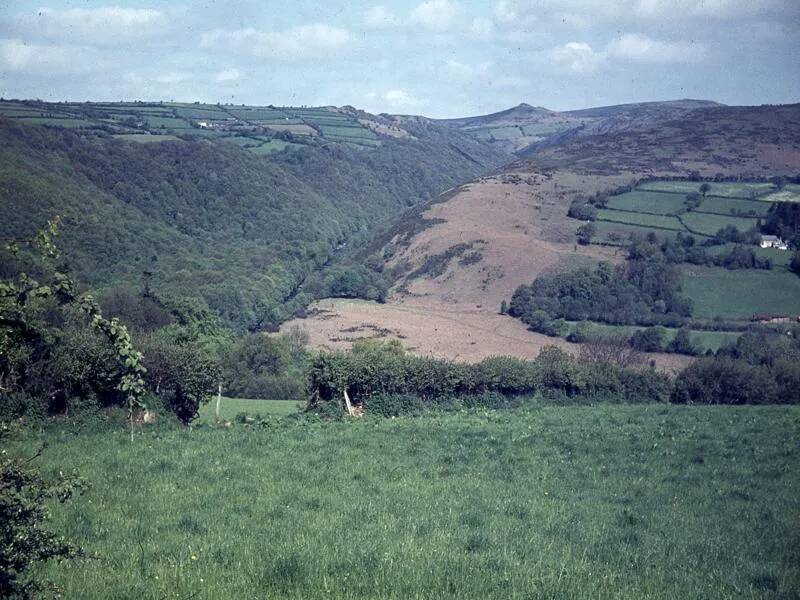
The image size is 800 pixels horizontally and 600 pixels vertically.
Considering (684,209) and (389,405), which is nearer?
(389,405)

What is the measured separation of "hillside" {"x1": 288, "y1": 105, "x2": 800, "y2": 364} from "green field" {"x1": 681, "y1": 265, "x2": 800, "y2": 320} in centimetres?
1024

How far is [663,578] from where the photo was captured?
30.6 feet

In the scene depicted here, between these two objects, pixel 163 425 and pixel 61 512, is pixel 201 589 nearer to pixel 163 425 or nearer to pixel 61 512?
pixel 61 512

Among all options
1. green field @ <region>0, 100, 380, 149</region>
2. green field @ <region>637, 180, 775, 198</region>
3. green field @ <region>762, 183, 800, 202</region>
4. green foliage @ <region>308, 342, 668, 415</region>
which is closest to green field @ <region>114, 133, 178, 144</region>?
green field @ <region>0, 100, 380, 149</region>

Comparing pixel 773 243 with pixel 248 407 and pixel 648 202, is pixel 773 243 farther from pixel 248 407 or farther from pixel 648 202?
pixel 248 407

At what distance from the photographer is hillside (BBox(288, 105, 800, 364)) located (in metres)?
70.6

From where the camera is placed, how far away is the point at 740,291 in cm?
7006

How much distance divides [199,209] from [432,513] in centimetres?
11869

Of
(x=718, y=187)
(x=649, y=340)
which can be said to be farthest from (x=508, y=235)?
(x=649, y=340)

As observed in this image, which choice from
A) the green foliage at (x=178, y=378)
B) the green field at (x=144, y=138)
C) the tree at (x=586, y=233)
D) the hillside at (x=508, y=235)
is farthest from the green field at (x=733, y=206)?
the green field at (x=144, y=138)

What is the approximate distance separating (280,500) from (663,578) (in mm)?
6611

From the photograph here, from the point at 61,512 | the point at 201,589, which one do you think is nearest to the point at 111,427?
the point at 61,512

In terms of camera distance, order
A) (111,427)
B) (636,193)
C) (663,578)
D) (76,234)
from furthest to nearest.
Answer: (636,193) → (76,234) → (111,427) → (663,578)

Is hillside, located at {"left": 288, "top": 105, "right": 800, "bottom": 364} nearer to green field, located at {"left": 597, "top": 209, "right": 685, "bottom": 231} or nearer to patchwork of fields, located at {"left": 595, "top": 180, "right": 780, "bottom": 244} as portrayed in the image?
green field, located at {"left": 597, "top": 209, "right": 685, "bottom": 231}
